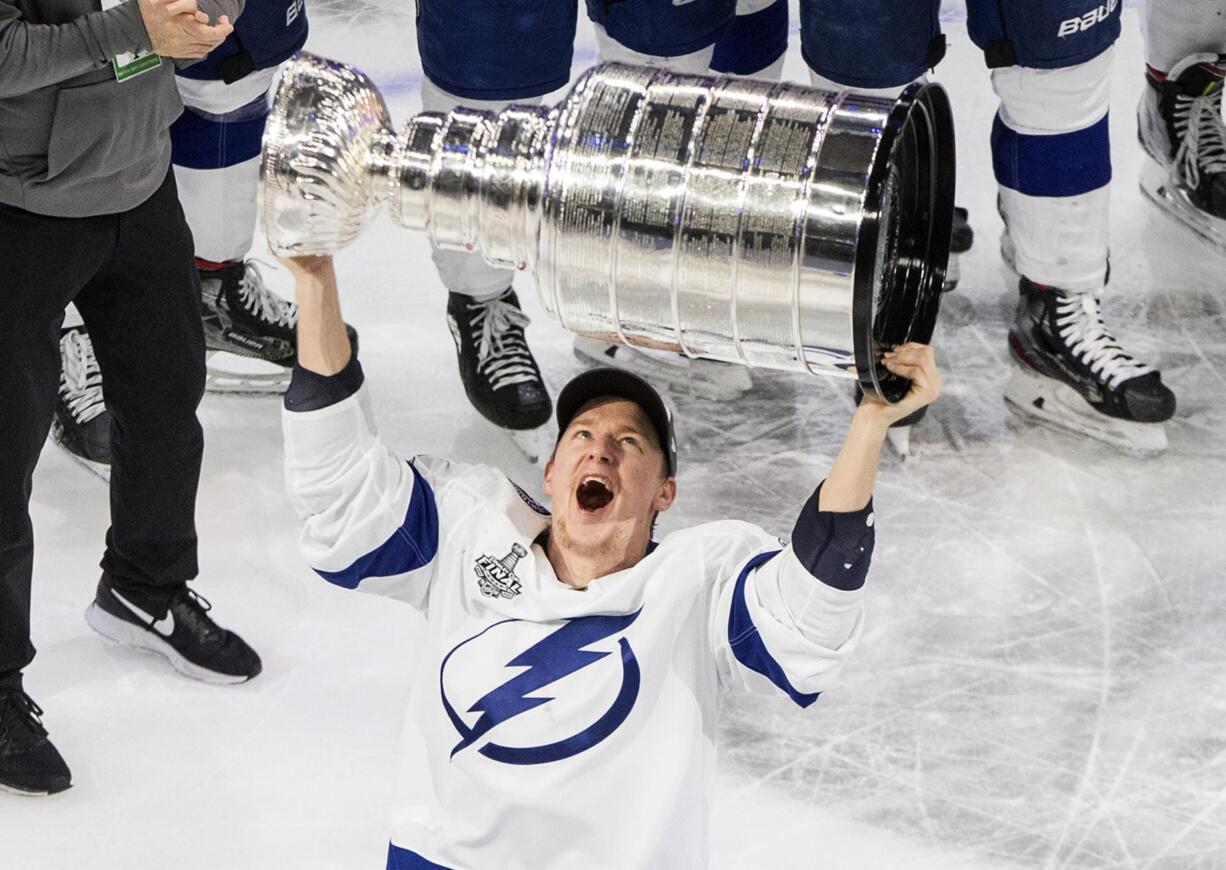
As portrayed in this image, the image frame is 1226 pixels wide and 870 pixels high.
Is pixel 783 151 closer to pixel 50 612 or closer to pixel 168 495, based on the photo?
pixel 168 495

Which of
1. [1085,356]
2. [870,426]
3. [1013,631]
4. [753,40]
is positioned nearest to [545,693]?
[870,426]

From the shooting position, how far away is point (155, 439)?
229 cm

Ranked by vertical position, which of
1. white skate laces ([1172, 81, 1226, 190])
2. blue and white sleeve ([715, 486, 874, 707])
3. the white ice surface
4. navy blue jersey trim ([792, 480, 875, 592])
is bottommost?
the white ice surface

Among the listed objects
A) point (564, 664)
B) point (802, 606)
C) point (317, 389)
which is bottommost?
point (564, 664)

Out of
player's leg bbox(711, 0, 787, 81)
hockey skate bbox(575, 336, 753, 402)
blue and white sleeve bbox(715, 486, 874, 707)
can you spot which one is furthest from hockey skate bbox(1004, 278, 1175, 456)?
blue and white sleeve bbox(715, 486, 874, 707)

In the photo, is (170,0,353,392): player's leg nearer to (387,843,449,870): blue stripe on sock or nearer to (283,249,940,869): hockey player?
(283,249,940,869): hockey player

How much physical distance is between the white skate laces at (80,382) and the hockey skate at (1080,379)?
4.79ft

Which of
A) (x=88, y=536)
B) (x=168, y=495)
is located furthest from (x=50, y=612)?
(x=168, y=495)

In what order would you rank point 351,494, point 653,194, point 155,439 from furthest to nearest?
point 155,439 < point 351,494 < point 653,194

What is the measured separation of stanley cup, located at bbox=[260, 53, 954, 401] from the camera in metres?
1.42

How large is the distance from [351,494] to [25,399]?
49 centimetres

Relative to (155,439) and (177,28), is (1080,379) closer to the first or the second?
(155,439)

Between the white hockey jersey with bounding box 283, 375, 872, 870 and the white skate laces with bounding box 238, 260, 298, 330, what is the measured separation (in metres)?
1.20

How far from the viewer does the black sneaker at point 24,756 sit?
7.29ft
